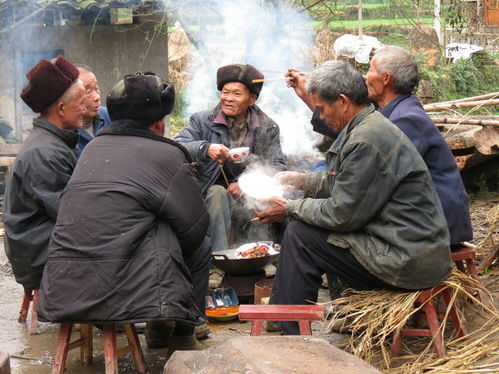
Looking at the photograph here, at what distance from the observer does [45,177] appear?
14.5 feet

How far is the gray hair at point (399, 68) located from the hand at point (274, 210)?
122 cm

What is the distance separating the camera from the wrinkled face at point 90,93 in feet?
18.2

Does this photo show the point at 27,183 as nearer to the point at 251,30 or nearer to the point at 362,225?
the point at 362,225

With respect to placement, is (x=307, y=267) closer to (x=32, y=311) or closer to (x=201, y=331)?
(x=201, y=331)

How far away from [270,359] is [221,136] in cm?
351

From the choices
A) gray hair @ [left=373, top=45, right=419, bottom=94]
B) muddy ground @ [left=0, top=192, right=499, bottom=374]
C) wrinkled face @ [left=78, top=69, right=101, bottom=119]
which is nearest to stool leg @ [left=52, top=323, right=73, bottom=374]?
muddy ground @ [left=0, top=192, right=499, bottom=374]

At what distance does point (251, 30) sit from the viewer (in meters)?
11.1

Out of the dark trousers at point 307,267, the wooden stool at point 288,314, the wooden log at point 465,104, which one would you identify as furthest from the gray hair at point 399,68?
the wooden log at point 465,104

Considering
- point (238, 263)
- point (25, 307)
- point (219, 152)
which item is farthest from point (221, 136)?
point (25, 307)

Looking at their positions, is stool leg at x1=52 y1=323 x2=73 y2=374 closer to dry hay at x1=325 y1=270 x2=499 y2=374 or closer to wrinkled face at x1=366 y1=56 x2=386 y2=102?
dry hay at x1=325 y1=270 x2=499 y2=374

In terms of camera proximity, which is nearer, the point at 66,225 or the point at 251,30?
the point at 66,225

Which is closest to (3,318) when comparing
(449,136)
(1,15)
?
(449,136)

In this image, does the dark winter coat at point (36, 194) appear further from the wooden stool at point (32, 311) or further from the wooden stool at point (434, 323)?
the wooden stool at point (434, 323)

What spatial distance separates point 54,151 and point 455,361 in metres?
2.90
